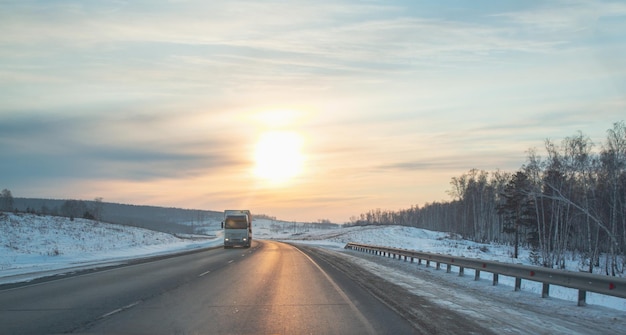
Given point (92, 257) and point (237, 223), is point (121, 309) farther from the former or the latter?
point (237, 223)

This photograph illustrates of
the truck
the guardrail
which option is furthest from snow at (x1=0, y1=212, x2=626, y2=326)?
the truck

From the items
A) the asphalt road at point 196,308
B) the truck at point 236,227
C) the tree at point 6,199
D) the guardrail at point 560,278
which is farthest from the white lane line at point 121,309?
the tree at point 6,199

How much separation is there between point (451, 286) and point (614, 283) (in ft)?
20.2

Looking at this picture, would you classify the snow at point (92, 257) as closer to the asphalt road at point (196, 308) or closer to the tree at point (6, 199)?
the asphalt road at point (196, 308)

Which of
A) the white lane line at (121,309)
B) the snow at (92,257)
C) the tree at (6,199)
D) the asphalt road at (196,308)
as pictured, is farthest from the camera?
the tree at (6,199)

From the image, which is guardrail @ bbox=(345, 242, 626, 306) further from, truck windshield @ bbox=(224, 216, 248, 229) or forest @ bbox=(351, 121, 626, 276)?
truck windshield @ bbox=(224, 216, 248, 229)

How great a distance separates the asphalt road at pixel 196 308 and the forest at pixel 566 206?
1990 cm

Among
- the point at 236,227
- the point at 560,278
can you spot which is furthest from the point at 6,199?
the point at 560,278

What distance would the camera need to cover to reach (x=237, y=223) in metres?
52.5

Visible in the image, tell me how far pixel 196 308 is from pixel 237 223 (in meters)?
42.3

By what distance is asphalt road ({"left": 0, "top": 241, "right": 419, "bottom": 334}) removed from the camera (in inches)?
331

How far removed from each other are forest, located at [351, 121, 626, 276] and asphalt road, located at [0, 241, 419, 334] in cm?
1990

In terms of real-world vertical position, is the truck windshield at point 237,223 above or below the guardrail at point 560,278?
below

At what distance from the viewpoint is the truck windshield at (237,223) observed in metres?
52.2
